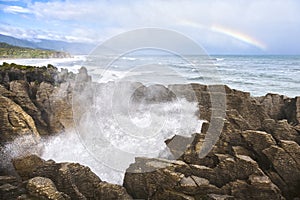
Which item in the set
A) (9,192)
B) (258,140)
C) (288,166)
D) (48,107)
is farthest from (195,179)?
(48,107)

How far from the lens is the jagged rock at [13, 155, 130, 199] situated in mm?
8266

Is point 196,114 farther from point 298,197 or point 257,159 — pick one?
point 298,197

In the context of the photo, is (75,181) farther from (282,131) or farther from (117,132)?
(282,131)

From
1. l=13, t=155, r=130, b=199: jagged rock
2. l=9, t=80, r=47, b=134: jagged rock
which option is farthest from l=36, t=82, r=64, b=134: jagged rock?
l=13, t=155, r=130, b=199: jagged rock

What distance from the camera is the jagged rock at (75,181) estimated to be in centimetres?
827

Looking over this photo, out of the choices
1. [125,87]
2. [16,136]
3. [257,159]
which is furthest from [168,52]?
[125,87]

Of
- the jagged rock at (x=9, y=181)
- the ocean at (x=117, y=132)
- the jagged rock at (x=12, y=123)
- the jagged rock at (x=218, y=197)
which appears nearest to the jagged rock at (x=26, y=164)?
the jagged rock at (x=9, y=181)

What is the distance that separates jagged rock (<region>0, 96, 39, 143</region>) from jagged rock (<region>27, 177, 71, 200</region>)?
354cm

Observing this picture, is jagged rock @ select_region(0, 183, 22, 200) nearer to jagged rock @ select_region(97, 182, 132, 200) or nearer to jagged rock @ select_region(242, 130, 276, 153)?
jagged rock @ select_region(97, 182, 132, 200)

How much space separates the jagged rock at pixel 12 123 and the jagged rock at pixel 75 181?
2143 mm

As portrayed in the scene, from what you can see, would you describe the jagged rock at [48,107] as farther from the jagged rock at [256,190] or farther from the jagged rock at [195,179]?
the jagged rock at [256,190]

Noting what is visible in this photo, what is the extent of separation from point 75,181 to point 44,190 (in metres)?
1.17

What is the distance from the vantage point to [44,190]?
295 inches

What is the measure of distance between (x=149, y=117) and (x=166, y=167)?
19.6 feet
